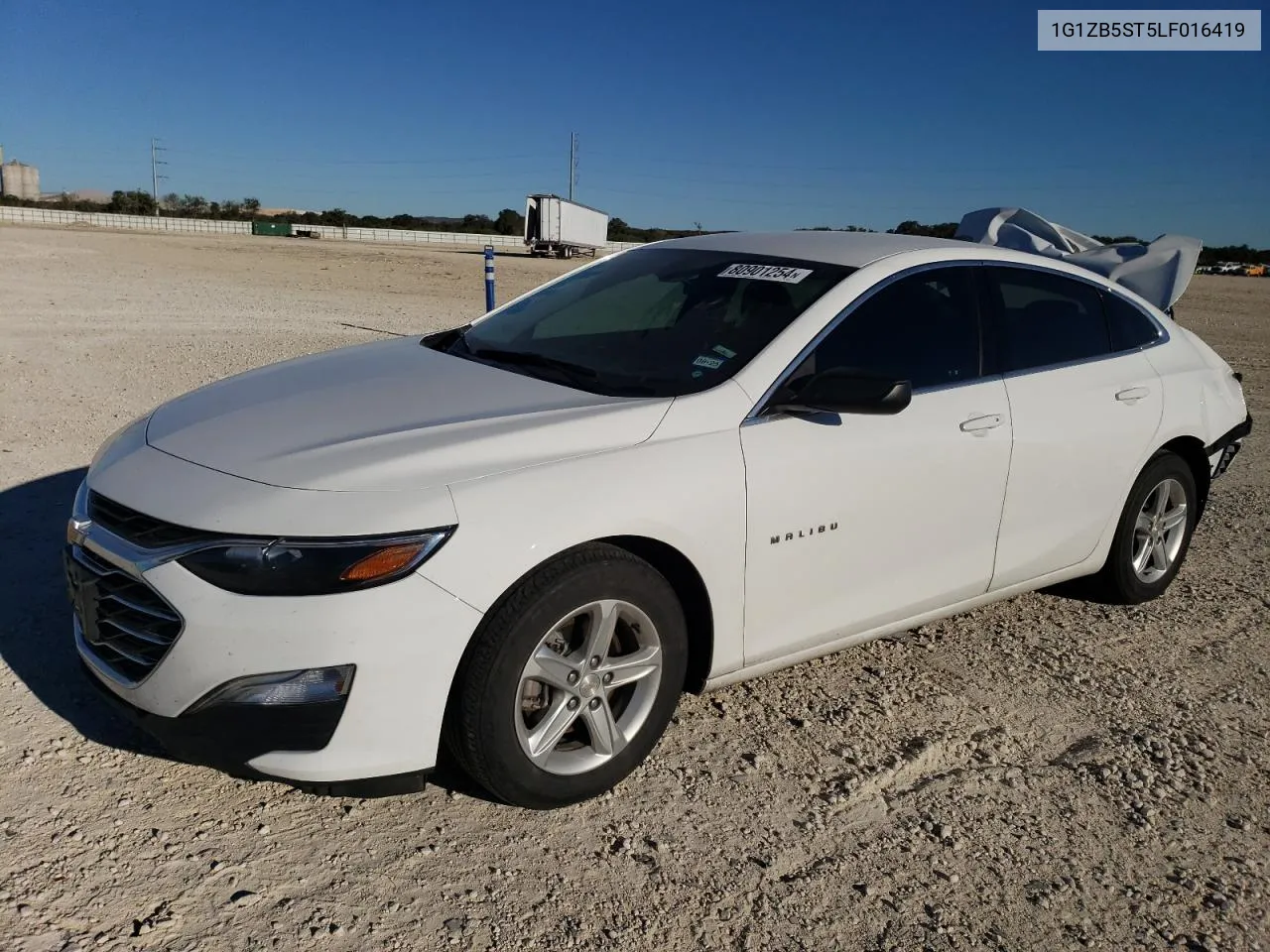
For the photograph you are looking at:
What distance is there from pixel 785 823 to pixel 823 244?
2.23 metres

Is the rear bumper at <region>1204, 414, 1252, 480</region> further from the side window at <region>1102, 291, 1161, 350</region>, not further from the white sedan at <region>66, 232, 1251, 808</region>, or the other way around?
the side window at <region>1102, 291, 1161, 350</region>

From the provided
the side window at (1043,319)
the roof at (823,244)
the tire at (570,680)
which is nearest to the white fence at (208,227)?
the roof at (823,244)

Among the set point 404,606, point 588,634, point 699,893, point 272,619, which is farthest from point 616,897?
point 272,619

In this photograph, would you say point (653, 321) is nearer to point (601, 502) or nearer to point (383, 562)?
point (601, 502)

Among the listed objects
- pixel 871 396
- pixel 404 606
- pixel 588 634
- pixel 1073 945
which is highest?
pixel 871 396

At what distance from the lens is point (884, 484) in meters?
3.48

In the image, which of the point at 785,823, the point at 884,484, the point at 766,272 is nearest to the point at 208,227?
the point at 766,272

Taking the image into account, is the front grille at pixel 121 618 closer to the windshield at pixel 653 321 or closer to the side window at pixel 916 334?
the windshield at pixel 653 321

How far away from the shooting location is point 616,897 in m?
2.64

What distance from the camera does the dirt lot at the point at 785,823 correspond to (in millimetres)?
2543

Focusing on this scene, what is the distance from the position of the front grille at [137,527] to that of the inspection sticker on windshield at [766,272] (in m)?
2.16

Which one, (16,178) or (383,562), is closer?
(383,562)

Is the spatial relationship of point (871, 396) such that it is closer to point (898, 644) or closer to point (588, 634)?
point (588, 634)

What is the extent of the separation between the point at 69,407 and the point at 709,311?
6.00 meters
